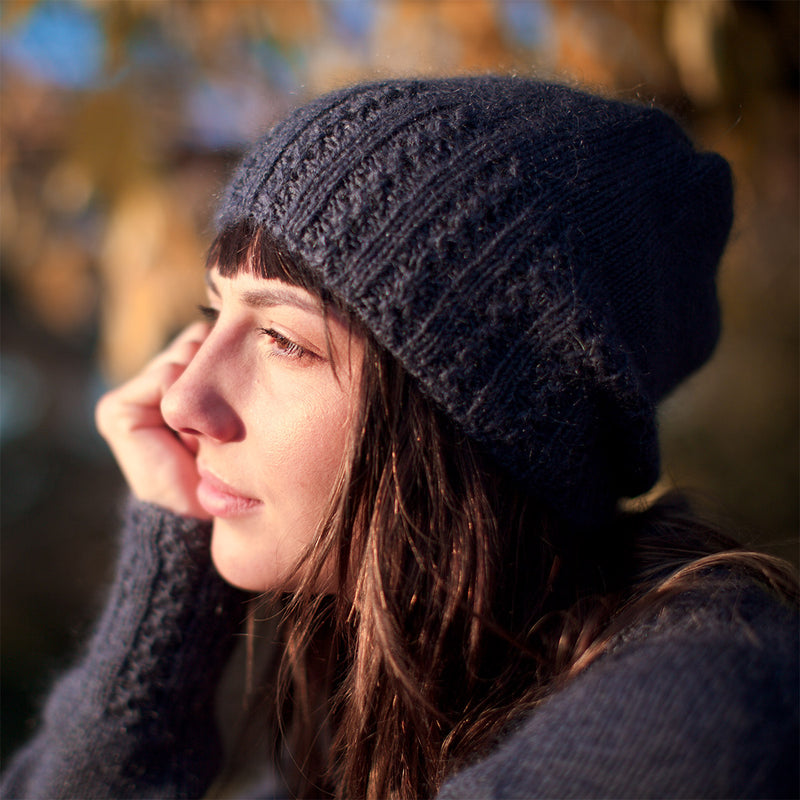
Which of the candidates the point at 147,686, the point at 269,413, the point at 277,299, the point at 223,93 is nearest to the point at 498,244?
the point at 277,299

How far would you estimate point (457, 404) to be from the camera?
1232mm

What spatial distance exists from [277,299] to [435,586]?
0.63 meters

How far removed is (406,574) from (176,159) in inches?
75.6

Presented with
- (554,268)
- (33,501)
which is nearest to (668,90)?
(554,268)

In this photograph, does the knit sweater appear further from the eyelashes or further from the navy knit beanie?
the eyelashes

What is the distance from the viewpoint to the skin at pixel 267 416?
1279 mm

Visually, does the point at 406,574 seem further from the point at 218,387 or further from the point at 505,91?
the point at 505,91

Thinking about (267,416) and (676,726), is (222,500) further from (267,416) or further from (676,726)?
(676,726)

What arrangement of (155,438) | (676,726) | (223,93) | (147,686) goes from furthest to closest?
(223,93), (155,438), (147,686), (676,726)

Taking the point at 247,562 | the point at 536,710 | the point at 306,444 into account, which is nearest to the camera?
the point at 536,710

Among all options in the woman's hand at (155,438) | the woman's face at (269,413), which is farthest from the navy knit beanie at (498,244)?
the woman's hand at (155,438)

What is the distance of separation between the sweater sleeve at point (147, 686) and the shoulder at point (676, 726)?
851mm

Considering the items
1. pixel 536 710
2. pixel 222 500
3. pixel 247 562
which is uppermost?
pixel 222 500

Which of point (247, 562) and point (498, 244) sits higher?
point (498, 244)
